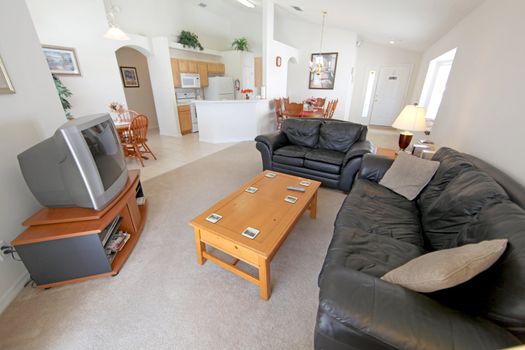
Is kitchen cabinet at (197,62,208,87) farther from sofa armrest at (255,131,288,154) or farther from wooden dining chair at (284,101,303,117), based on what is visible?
sofa armrest at (255,131,288,154)

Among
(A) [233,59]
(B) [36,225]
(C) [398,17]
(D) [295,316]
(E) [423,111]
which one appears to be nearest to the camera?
(D) [295,316]

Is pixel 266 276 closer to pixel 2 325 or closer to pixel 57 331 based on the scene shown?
pixel 57 331

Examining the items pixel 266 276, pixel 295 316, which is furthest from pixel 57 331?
pixel 295 316

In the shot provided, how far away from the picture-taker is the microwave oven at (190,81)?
5729mm

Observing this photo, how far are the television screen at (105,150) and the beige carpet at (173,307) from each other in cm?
66

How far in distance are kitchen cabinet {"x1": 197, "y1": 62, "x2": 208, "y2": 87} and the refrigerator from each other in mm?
168

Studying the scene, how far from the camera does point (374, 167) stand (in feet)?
7.30

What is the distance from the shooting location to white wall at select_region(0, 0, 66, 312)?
59.0 inches

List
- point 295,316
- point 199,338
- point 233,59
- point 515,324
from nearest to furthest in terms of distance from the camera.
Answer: point 515,324, point 199,338, point 295,316, point 233,59

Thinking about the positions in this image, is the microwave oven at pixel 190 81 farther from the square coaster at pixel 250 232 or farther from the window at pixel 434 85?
the window at pixel 434 85

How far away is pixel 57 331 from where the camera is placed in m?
1.29

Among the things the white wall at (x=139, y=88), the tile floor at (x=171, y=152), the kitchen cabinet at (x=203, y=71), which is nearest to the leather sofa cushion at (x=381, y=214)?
the tile floor at (x=171, y=152)

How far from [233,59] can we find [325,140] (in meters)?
5.25

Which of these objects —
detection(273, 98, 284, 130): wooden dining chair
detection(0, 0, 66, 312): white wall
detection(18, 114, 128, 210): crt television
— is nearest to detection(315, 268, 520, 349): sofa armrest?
detection(18, 114, 128, 210): crt television
